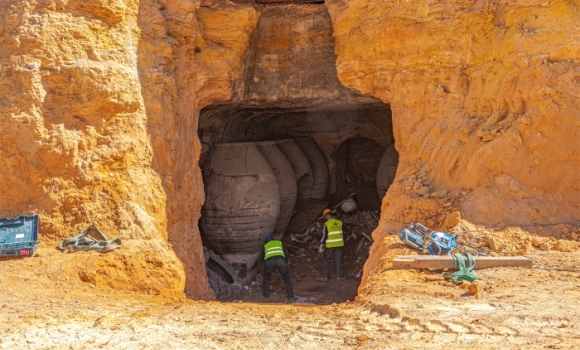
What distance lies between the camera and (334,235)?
1021 cm

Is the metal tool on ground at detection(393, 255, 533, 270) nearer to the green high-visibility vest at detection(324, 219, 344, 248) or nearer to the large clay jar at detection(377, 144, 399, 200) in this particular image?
the green high-visibility vest at detection(324, 219, 344, 248)

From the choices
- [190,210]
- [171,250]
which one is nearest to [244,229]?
[190,210]

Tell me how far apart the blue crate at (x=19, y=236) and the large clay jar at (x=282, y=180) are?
456 cm

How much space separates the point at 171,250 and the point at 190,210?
106 cm

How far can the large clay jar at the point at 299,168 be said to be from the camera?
1138 centimetres

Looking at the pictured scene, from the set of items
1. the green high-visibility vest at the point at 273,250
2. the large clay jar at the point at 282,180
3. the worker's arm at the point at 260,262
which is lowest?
the worker's arm at the point at 260,262

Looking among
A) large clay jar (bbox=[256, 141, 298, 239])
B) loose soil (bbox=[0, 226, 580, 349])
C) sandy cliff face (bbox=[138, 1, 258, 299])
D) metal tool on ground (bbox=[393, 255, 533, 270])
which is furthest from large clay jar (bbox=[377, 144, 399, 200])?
metal tool on ground (bbox=[393, 255, 533, 270])

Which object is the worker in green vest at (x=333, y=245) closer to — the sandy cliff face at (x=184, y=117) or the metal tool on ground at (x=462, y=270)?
the sandy cliff face at (x=184, y=117)

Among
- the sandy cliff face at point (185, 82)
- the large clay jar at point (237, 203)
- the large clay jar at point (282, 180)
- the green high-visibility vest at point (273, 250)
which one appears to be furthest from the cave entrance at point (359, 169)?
the sandy cliff face at point (185, 82)

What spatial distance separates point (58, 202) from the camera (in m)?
6.81

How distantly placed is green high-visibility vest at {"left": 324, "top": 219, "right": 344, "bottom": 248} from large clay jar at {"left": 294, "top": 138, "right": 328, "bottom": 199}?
154 centimetres

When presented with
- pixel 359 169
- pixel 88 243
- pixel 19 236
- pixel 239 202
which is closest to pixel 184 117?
pixel 88 243

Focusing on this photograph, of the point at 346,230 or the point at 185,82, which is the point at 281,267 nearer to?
the point at 346,230

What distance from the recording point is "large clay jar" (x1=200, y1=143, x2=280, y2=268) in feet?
33.0
